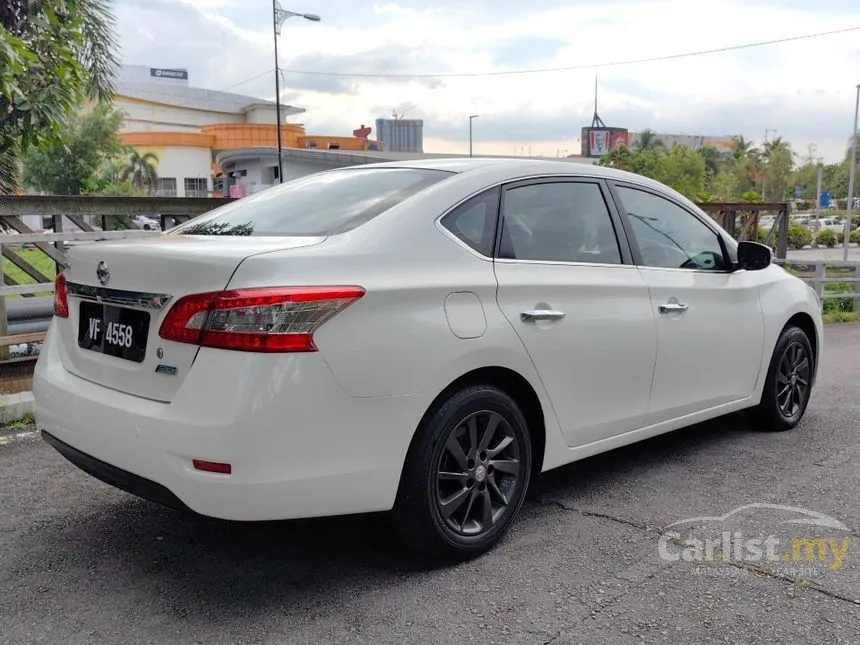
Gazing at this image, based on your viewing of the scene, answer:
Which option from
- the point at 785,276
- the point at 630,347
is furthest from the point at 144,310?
the point at 785,276

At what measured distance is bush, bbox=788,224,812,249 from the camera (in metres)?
48.6

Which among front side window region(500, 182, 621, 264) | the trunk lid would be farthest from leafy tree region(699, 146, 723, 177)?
the trunk lid

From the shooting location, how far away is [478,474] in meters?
3.30

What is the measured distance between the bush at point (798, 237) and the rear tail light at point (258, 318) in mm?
50349

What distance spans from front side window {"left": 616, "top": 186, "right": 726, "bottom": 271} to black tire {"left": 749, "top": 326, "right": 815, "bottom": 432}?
842 mm

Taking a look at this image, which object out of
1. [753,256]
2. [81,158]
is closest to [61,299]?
[753,256]

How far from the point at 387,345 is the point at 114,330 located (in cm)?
106

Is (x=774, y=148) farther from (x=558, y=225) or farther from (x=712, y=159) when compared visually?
(x=558, y=225)

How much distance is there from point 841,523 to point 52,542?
3.48 metres

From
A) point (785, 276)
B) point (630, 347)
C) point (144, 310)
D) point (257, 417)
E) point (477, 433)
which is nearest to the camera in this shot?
point (257, 417)

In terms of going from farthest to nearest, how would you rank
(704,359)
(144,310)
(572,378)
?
1. (704,359)
2. (572,378)
3. (144,310)

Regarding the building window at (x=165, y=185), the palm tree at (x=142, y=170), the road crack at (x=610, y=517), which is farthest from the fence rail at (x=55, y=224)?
the building window at (x=165, y=185)

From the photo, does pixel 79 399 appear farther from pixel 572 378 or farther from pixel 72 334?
pixel 572 378

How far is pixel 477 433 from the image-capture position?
130 inches
